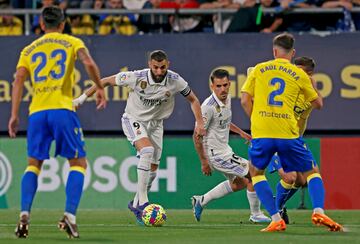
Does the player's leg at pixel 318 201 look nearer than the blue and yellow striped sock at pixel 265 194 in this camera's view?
Yes

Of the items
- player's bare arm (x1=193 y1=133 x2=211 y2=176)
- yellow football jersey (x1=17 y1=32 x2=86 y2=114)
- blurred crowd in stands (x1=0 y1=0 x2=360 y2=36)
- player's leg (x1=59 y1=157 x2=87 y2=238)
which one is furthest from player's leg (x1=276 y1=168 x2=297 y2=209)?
blurred crowd in stands (x1=0 y1=0 x2=360 y2=36)

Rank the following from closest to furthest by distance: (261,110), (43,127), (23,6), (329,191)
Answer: (43,127) → (261,110) → (329,191) → (23,6)

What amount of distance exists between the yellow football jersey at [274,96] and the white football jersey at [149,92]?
237cm

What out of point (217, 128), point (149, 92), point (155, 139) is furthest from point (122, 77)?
point (217, 128)

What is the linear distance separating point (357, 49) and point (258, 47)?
5.60 ft

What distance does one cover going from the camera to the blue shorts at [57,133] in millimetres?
10922

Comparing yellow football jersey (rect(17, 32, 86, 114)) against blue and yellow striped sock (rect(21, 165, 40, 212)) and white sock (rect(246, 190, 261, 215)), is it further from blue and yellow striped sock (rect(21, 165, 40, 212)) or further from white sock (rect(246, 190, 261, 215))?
white sock (rect(246, 190, 261, 215))

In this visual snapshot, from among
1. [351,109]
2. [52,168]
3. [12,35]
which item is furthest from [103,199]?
[351,109]

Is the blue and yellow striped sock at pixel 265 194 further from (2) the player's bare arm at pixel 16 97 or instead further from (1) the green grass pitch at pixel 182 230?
(2) the player's bare arm at pixel 16 97

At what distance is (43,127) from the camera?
11.0 meters

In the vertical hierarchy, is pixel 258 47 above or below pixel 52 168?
above

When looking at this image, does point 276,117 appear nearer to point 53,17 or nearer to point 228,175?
point 53,17

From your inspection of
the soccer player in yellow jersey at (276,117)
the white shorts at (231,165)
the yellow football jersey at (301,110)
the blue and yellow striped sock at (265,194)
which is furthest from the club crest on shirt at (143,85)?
the blue and yellow striped sock at (265,194)

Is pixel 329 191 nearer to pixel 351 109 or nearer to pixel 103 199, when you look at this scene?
pixel 351 109
